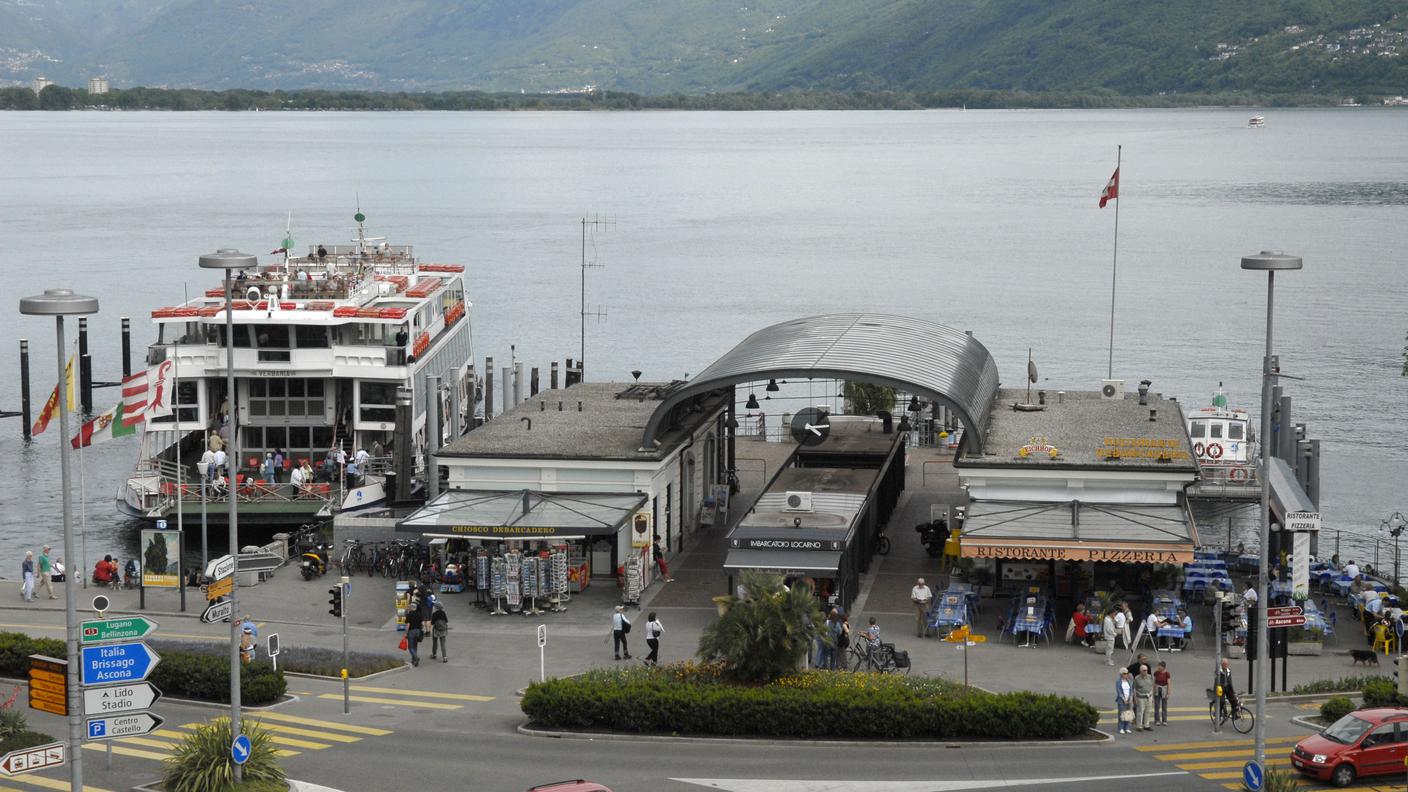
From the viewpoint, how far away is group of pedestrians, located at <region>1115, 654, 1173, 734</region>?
99.3 feet

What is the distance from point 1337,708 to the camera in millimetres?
30047

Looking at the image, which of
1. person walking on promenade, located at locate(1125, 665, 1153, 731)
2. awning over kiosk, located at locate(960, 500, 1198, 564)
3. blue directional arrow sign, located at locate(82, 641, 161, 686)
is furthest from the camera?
awning over kiosk, located at locate(960, 500, 1198, 564)

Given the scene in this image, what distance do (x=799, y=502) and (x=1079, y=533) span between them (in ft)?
20.0

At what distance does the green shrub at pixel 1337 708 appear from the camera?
2989 centimetres

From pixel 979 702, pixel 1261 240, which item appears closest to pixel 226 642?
pixel 979 702

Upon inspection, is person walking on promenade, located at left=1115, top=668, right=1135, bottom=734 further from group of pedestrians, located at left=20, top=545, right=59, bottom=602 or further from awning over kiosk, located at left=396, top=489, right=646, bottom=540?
group of pedestrians, located at left=20, top=545, right=59, bottom=602

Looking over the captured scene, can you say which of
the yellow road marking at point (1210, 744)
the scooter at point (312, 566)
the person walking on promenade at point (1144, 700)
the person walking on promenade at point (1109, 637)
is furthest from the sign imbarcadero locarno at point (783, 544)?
the scooter at point (312, 566)

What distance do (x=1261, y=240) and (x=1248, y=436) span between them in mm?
93857

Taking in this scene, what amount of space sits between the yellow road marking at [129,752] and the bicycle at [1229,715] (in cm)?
1678

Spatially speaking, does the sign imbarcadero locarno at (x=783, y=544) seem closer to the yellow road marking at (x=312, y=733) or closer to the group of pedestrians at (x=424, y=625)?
the group of pedestrians at (x=424, y=625)

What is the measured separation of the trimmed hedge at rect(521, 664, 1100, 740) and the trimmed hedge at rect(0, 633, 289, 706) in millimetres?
4686

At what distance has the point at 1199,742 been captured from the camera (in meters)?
29.9

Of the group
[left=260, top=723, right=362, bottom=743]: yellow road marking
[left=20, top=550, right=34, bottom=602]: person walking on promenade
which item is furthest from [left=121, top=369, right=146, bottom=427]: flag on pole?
[left=260, top=723, right=362, bottom=743]: yellow road marking

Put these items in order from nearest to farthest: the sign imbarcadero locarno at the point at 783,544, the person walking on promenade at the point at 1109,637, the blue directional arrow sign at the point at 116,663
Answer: the blue directional arrow sign at the point at 116,663, the person walking on promenade at the point at 1109,637, the sign imbarcadero locarno at the point at 783,544
